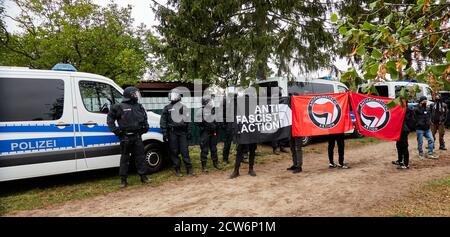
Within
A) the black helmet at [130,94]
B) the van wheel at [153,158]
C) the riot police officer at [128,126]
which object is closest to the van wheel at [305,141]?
the van wheel at [153,158]

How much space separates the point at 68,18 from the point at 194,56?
8.27 metres

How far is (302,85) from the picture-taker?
11.8 m

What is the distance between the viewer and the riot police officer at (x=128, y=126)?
628 centimetres

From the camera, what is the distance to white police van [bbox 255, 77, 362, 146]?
11.3m

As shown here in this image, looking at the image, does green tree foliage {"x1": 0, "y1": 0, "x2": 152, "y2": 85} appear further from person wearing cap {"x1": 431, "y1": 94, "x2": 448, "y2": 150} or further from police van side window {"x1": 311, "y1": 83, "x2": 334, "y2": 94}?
person wearing cap {"x1": 431, "y1": 94, "x2": 448, "y2": 150}

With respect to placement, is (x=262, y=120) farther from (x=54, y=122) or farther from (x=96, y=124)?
(x=54, y=122)

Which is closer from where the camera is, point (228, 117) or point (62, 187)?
point (62, 187)

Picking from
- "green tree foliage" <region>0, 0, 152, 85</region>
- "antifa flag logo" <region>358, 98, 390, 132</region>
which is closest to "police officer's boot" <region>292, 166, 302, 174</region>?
"antifa flag logo" <region>358, 98, 390, 132</region>

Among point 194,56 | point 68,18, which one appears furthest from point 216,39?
point 68,18

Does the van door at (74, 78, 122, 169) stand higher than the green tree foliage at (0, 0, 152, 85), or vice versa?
the green tree foliage at (0, 0, 152, 85)

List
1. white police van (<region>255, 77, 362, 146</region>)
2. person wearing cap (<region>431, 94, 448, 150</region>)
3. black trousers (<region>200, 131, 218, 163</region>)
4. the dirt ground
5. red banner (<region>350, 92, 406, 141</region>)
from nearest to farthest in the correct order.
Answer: the dirt ground → red banner (<region>350, 92, 406, 141</region>) → black trousers (<region>200, 131, 218, 163</region>) → person wearing cap (<region>431, 94, 448, 150</region>) → white police van (<region>255, 77, 362, 146</region>)

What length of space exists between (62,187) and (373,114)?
755cm

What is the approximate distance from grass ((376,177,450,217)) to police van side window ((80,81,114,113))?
5805mm

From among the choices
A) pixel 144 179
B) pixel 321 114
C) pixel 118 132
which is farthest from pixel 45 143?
pixel 321 114
